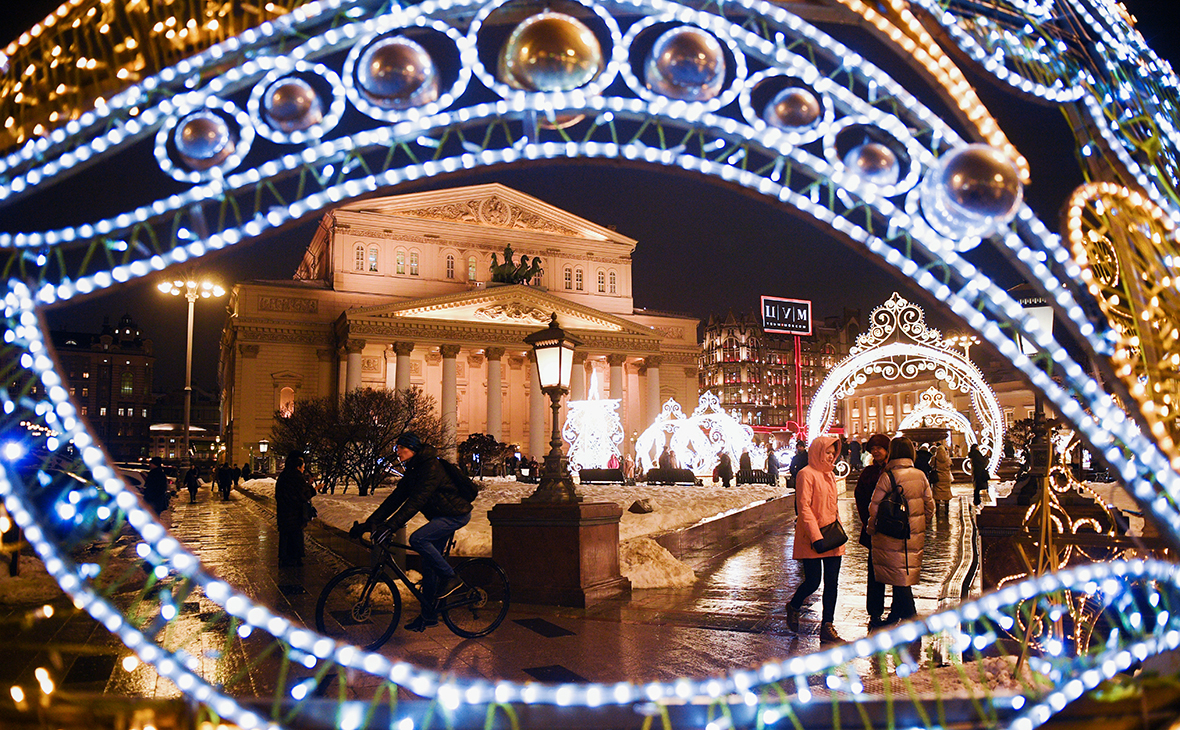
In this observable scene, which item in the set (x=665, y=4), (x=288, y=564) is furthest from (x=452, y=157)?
(x=288, y=564)

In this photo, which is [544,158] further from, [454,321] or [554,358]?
[454,321]

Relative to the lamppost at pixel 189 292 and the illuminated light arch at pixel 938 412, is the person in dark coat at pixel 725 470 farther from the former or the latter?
the lamppost at pixel 189 292

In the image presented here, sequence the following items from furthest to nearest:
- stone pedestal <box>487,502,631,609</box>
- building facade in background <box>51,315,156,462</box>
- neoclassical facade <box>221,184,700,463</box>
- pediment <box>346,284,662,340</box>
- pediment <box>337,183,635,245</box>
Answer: building facade in background <box>51,315,156,462</box> → pediment <box>337,183,635,245</box> → neoclassical facade <box>221,184,700,463</box> → pediment <box>346,284,662,340</box> → stone pedestal <box>487,502,631,609</box>

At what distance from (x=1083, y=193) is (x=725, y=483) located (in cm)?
2329

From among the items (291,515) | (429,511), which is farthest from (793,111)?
(291,515)

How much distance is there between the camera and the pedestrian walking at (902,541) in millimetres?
6555

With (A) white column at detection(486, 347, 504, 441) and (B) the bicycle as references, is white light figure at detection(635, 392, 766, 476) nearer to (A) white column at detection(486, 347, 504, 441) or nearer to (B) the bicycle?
(A) white column at detection(486, 347, 504, 441)

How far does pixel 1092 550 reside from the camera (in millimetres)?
5875

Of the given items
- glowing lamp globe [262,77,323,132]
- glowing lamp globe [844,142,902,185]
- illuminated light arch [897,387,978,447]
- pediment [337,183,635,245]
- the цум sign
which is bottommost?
illuminated light arch [897,387,978,447]

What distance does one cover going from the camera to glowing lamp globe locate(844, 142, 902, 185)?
11.5 feet

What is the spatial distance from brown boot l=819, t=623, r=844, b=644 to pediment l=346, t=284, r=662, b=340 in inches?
1738

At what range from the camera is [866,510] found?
7.54 metres

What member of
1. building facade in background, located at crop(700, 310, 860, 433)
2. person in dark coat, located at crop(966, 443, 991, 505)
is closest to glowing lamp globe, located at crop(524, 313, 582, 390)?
person in dark coat, located at crop(966, 443, 991, 505)

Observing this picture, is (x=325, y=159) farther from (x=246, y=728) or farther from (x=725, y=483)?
(x=725, y=483)
